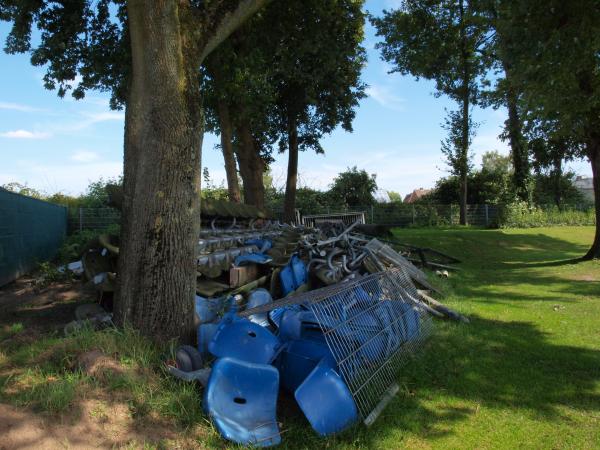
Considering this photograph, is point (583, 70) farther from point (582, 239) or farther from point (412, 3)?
point (582, 239)

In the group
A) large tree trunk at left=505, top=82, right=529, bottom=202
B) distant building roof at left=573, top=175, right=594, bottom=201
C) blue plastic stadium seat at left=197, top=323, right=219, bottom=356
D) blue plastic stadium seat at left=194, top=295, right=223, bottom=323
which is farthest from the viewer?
distant building roof at left=573, top=175, right=594, bottom=201

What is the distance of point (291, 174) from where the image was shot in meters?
21.6

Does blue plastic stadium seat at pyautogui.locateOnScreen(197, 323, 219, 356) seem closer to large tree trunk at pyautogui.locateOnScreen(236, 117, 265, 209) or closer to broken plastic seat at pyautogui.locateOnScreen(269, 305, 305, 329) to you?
broken plastic seat at pyautogui.locateOnScreen(269, 305, 305, 329)

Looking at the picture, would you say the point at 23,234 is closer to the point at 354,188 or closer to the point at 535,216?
the point at 354,188

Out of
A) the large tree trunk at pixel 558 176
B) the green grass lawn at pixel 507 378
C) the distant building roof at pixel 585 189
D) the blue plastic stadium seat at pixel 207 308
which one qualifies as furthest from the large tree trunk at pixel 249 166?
the large tree trunk at pixel 558 176

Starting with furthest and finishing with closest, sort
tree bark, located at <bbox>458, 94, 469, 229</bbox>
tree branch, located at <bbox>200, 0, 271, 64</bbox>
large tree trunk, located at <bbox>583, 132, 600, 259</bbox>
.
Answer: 1. tree bark, located at <bbox>458, 94, 469, 229</bbox>
2. large tree trunk, located at <bbox>583, 132, 600, 259</bbox>
3. tree branch, located at <bbox>200, 0, 271, 64</bbox>

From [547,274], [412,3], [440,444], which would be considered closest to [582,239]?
[547,274]

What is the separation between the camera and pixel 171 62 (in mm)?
4207

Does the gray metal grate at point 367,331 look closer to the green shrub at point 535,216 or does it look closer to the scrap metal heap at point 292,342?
the scrap metal heap at point 292,342

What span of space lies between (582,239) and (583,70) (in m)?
11.0

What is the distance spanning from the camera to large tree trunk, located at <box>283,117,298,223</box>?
2092 cm

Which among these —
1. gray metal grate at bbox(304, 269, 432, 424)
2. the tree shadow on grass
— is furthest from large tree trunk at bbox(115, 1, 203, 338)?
the tree shadow on grass

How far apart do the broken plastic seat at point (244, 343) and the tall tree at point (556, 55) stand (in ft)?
31.9

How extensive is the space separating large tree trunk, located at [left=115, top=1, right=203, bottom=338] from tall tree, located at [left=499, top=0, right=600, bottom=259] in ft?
30.5
